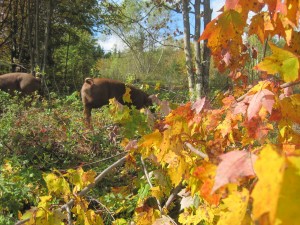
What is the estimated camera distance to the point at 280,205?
0.41 metres

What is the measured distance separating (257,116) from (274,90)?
10 cm

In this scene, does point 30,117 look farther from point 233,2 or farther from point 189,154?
point 233,2

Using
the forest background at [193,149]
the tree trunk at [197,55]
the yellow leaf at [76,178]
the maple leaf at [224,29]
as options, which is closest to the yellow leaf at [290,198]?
the forest background at [193,149]

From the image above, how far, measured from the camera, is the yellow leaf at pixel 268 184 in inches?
16.5

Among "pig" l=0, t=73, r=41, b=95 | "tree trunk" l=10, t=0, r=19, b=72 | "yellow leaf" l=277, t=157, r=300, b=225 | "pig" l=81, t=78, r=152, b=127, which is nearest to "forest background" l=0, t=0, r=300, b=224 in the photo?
"yellow leaf" l=277, t=157, r=300, b=225

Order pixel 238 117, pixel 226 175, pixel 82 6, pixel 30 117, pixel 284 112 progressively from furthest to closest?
pixel 82 6 < pixel 30 117 < pixel 238 117 < pixel 284 112 < pixel 226 175

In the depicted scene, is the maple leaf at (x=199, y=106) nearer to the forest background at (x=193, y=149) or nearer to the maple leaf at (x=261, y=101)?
the forest background at (x=193, y=149)

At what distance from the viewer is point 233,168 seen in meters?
0.61

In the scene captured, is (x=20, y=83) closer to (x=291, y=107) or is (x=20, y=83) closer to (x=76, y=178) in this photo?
(x=76, y=178)

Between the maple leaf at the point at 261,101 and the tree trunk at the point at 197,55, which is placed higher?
the tree trunk at the point at 197,55

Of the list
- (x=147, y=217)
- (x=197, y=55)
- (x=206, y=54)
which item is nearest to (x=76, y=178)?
(x=147, y=217)

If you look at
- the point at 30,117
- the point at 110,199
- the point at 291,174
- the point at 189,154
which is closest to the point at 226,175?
the point at 291,174

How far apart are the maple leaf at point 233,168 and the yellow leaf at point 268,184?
0.12m

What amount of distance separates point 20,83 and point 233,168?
27.9 feet
